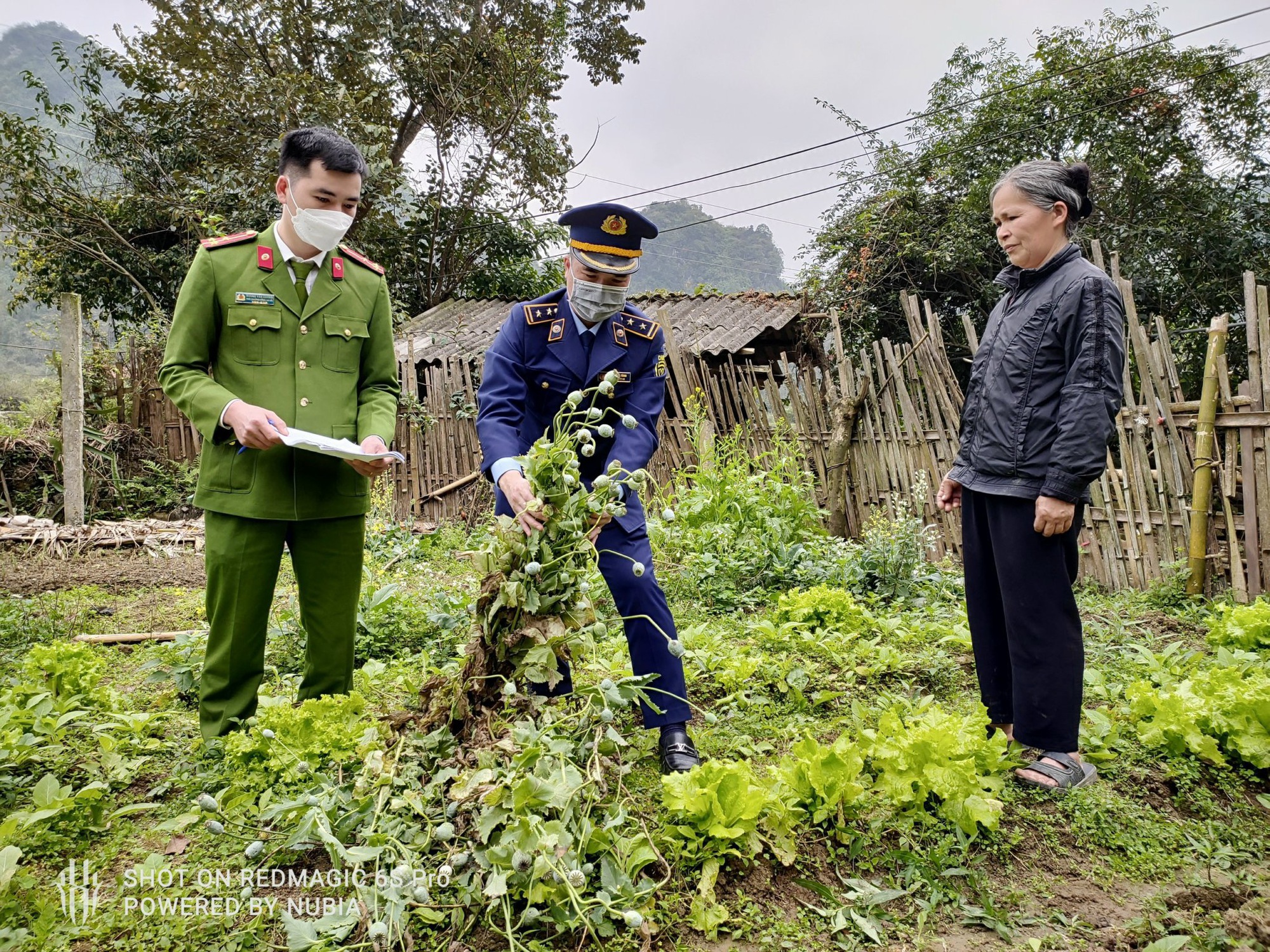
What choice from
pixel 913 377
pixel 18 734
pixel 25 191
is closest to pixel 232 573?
pixel 18 734

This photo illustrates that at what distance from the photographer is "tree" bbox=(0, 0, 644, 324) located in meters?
11.6

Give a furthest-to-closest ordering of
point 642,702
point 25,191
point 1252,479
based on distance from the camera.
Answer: point 25,191 < point 1252,479 < point 642,702

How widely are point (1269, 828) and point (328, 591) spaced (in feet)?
9.85

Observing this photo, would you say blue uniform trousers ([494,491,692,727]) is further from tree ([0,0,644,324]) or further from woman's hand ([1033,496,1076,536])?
tree ([0,0,644,324])

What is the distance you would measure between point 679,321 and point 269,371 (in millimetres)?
Answer: 9403

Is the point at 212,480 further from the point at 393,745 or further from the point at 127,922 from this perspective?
the point at 127,922

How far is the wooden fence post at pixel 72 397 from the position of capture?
23.2ft

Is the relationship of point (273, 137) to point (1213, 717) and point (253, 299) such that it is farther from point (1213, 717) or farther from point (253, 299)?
point (1213, 717)

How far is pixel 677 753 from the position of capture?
2.42m

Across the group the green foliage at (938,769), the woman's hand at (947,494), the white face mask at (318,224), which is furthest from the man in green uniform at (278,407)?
the woman's hand at (947,494)

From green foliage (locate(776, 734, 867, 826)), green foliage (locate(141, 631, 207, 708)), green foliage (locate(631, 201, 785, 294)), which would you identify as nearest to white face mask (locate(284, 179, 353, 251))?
green foliage (locate(141, 631, 207, 708))

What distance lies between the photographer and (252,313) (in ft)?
8.52

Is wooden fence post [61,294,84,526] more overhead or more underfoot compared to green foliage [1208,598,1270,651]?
more overhead

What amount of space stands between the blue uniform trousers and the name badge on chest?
1.01 metres
